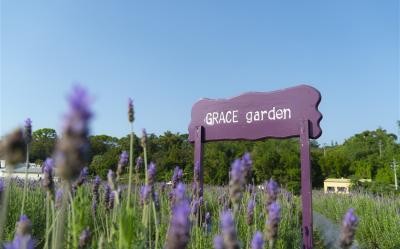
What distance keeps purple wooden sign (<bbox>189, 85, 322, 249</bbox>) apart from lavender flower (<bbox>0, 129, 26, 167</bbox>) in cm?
272

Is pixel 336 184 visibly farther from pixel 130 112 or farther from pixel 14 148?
pixel 14 148

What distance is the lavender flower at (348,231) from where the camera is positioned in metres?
1.42

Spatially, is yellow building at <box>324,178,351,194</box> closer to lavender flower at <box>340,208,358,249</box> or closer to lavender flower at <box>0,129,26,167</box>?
lavender flower at <box>340,208,358,249</box>

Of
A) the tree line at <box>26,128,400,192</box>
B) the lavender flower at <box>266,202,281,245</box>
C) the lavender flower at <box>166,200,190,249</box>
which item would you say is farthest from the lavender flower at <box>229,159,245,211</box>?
the tree line at <box>26,128,400,192</box>

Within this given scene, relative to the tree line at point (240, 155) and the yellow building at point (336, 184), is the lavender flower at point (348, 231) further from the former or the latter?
the yellow building at point (336, 184)

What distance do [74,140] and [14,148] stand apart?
1.44 ft

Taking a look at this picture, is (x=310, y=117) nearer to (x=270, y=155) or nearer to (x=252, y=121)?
(x=252, y=121)

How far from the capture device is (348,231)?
144 centimetres

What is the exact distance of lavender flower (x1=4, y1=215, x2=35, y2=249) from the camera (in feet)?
3.89

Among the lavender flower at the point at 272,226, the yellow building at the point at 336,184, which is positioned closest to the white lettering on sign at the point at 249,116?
the lavender flower at the point at 272,226

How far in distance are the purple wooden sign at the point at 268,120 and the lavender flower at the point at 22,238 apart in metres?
2.44

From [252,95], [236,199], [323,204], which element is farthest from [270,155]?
[236,199]

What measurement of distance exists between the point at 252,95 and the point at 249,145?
16.8 metres

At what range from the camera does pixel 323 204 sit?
9.72 metres
